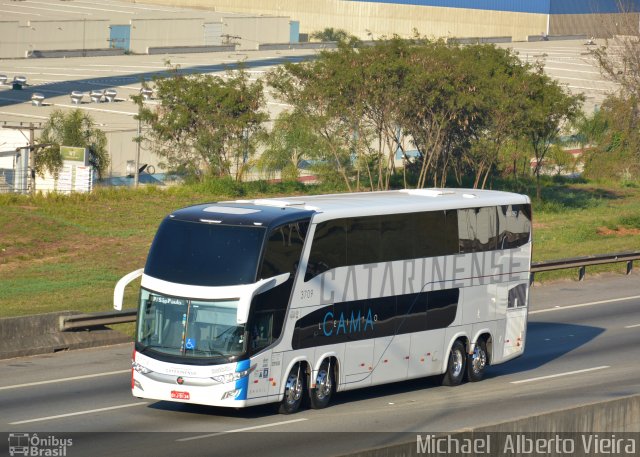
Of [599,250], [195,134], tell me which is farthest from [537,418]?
[195,134]

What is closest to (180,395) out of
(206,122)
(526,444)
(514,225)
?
(526,444)

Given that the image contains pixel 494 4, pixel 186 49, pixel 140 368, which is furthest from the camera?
pixel 494 4

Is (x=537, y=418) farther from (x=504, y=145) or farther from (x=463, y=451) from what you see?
(x=504, y=145)

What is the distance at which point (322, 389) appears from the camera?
18.9 m

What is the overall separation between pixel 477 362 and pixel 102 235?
20149 millimetres

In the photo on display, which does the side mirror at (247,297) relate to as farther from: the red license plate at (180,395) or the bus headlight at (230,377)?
the red license plate at (180,395)

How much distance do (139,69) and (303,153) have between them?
96.7 ft

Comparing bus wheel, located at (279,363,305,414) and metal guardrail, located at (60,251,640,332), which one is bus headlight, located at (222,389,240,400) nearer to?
bus wheel, located at (279,363,305,414)

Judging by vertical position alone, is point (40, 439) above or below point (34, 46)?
below

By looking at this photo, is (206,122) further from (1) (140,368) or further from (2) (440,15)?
(2) (440,15)

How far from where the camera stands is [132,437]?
16406 millimetres

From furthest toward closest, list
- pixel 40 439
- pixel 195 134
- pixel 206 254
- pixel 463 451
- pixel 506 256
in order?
pixel 195 134, pixel 506 256, pixel 206 254, pixel 40 439, pixel 463 451

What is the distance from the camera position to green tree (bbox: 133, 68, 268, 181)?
164 feet

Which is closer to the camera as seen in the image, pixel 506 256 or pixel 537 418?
pixel 537 418
